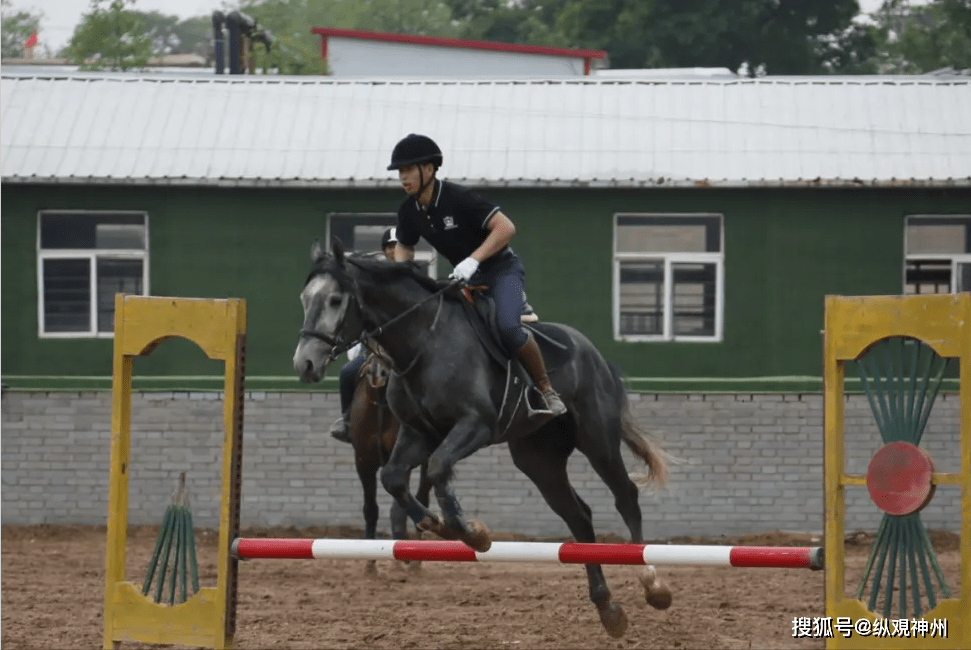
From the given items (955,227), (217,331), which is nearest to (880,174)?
(955,227)

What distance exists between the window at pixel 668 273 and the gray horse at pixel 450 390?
6853 mm

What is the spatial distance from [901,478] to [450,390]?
2.11 metres

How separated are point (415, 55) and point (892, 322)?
53.6ft

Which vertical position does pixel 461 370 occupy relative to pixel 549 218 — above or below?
below

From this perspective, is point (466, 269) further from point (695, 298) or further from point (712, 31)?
point (712, 31)

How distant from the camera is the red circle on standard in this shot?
6215 millimetres

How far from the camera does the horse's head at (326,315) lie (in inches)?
258

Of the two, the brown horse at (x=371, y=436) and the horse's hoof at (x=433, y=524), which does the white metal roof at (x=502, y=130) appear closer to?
the brown horse at (x=371, y=436)

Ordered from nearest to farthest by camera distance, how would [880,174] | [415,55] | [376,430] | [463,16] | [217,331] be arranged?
[217,331], [376,430], [880,174], [415,55], [463,16]

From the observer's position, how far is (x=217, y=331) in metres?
7.14

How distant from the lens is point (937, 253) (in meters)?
15.0

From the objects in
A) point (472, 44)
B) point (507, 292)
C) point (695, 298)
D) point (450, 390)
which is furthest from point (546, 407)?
point (472, 44)

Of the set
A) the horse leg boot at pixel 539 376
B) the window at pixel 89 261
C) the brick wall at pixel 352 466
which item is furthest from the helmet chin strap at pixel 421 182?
the window at pixel 89 261

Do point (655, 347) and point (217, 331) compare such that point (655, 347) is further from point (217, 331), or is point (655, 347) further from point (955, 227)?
point (217, 331)
